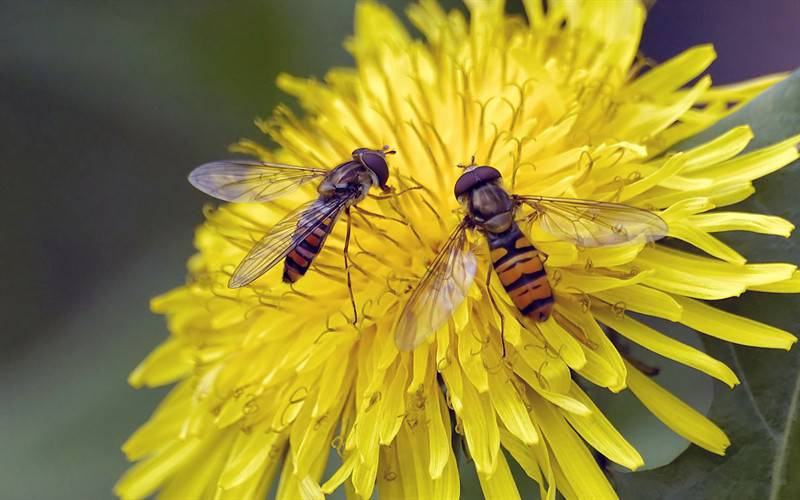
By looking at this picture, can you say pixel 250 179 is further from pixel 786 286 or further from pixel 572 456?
pixel 786 286

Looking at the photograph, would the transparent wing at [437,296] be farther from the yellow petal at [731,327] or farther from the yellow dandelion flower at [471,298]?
the yellow petal at [731,327]

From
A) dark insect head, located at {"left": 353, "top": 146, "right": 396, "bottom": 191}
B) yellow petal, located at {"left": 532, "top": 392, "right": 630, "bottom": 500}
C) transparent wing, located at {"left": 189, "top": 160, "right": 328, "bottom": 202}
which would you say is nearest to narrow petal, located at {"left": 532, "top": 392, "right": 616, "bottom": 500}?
yellow petal, located at {"left": 532, "top": 392, "right": 630, "bottom": 500}

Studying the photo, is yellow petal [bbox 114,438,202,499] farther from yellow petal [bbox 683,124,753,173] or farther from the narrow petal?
yellow petal [bbox 683,124,753,173]

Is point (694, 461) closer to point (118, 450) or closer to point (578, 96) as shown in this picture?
point (578, 96)

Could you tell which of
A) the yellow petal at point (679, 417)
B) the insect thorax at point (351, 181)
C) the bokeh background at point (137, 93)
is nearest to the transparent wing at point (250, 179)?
the insect thorax at point (351, 181)

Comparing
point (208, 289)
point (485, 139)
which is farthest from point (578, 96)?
point (208, 289)
